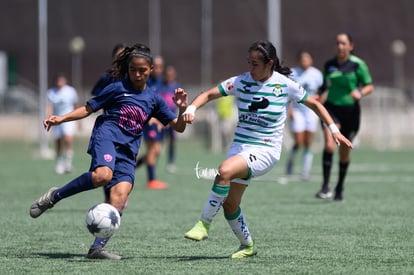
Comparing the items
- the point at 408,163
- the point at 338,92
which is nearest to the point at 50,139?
the point at 408,163

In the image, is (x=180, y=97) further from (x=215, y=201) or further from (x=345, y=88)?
(x=345, y=88)

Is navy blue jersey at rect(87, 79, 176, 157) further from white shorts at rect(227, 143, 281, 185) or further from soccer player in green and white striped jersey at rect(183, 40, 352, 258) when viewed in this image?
white shorts at rect(227, 143, 281, 185)

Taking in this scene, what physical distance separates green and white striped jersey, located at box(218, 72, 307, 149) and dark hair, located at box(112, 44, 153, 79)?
2.55 ft

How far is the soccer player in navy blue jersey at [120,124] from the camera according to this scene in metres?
8.77

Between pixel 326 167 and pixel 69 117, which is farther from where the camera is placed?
pixel 326 167

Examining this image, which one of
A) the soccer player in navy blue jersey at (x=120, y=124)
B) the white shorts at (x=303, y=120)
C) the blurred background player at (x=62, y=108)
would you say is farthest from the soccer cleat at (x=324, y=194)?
the blurred background player at (x=62, y=108)

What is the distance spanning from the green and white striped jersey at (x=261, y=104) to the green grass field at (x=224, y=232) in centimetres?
106

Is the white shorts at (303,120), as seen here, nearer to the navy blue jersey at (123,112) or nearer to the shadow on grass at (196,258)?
the navy blue jersey at (123,112)

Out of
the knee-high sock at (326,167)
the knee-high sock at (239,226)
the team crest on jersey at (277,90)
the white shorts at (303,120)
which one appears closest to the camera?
the knee-high sock at (239,226)

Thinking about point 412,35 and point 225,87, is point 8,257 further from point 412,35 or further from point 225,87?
point 412,35

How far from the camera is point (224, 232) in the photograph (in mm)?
10820

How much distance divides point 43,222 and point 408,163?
15061 millimetres

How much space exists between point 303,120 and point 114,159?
10603 mm

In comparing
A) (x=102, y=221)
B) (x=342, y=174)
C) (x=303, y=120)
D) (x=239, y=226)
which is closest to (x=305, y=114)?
(x=303, y=120)
